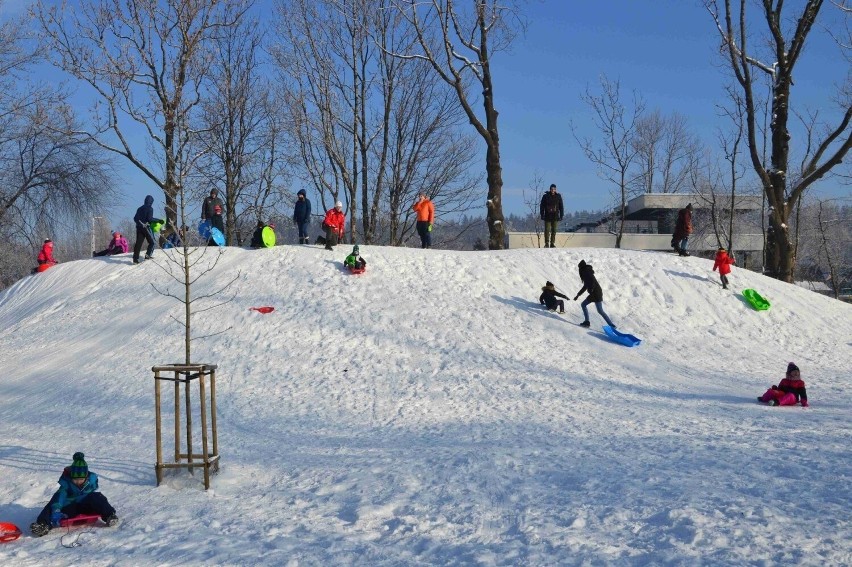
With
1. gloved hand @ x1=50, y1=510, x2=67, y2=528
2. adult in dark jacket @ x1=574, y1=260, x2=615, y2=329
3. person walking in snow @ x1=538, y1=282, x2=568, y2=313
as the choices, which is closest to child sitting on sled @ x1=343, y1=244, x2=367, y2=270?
person walking in snow @ x1=538, y1=282, x2=568, y2=313

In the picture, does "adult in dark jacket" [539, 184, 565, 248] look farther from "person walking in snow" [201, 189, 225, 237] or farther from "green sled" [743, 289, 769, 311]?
"person walking in snow" [201, 189, 225, 237]

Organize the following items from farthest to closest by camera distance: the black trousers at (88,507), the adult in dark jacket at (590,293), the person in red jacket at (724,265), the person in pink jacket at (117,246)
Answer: the person in pink jacket at (117,246), the person in red jacket at (724,265), the adult in dark jacket at (590,293), the black trousers at (88,507)

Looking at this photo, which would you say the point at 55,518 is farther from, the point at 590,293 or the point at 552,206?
the point at 552,206

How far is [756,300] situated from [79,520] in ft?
53.7

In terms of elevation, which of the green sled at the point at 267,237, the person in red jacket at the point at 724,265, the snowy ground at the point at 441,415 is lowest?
the snowy ground at the point at 441,415

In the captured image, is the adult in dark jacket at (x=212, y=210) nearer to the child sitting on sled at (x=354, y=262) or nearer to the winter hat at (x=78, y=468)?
the child sitting on sled at (x=354, y=262)

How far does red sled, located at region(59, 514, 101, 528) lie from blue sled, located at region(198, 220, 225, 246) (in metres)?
14.5

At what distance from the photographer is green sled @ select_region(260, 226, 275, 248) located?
2034cm

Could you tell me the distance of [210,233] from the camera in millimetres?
21047

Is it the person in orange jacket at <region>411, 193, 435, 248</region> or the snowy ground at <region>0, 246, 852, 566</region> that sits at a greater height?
the person in orange jacket at <region>411, 193, 435, 248</region>

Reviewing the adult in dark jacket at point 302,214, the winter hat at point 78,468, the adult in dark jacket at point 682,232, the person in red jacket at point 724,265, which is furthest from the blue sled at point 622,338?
the winter hat at point 78,468

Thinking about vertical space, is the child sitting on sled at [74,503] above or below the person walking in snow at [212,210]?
below

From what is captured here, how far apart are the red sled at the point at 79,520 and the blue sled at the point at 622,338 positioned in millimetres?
11389

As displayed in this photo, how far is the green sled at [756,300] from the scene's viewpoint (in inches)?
707
